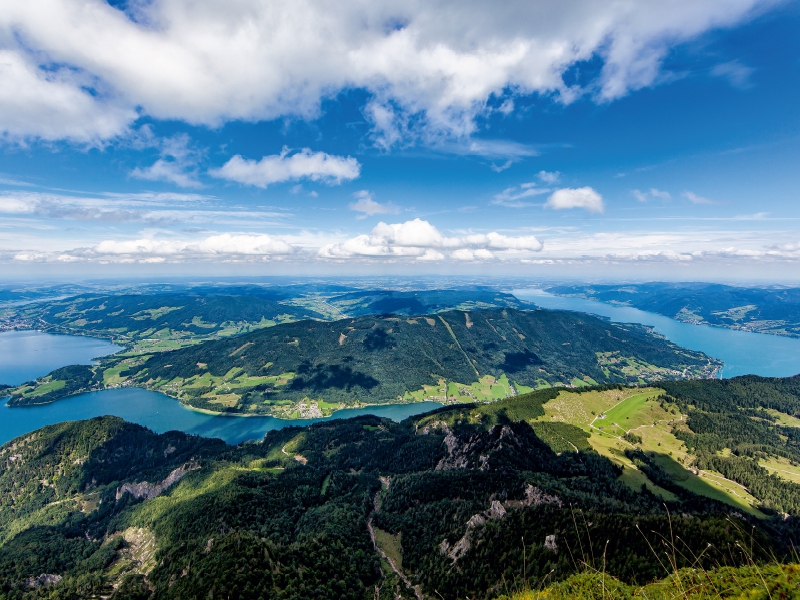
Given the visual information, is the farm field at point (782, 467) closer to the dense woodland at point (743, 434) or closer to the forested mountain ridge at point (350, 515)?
the dense woodland at point (743, 434)

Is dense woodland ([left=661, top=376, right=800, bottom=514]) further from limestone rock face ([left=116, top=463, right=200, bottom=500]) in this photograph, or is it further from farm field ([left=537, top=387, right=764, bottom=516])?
limestone rock face ([left=116, top=463, right=200, bottom=500])

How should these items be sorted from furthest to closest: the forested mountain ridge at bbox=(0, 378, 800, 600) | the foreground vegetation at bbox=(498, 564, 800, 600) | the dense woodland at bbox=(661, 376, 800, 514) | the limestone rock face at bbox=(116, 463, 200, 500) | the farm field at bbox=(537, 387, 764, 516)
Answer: the limestone rock face at bbox=(116, 463, 200, 500), the farm field at bbox=(537, 387, 764, 516), the dense woodland at bbox=(661, 376, 800, 514), the forested mountain ridge at bbox=(0, 378, 800, 600), the foreground vegetation at bbox=(498, 564, 800, 600)

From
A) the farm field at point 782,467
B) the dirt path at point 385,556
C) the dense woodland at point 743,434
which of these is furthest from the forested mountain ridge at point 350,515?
the farm field at point 782,467

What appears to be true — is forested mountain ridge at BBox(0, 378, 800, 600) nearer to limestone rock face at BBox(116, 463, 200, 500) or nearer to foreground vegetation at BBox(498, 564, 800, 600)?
limestone rock face at BBox(116, 463, 200, 500)

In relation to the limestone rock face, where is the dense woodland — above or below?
above

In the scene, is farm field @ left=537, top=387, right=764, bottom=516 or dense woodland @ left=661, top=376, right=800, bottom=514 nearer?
dense woodland @ left=661, top=376, right=800, bottom=514

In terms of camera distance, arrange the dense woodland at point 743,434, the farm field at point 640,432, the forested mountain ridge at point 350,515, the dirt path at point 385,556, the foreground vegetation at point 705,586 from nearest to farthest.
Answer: the foreground vegetation at point 705,586
the forested mountain ridge at point 350,515
the dirt path at point 385,556
the dense woodland at point 743,434
the farm field at point 640,432

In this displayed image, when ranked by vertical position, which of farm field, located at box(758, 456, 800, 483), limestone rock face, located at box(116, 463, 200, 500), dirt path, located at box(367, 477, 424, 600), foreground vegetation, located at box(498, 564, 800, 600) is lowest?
limestone rock face, located at box(116, 463, 200, 500)

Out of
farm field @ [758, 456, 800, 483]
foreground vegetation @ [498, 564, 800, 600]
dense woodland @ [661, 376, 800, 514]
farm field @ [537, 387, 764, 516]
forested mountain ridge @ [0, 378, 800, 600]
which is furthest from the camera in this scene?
farm field @ [758, 456, 800, 483]

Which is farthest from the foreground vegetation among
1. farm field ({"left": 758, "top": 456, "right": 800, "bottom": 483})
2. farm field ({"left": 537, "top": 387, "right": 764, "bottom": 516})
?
farm field ({"left": 758, "top": 456, "right": 800, "bottom": 483})

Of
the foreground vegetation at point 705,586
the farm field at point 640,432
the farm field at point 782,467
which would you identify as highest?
the foreground vegetation at point 705,586
